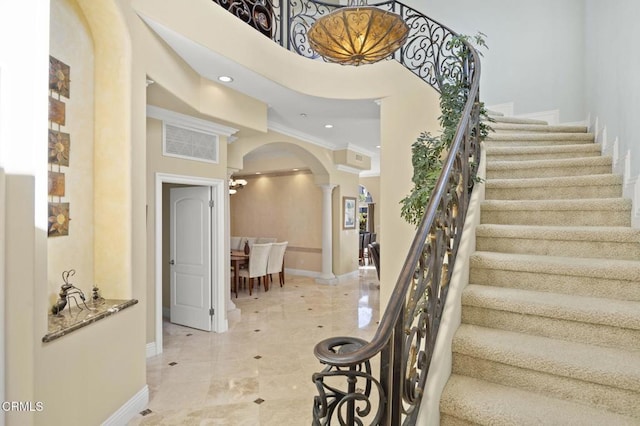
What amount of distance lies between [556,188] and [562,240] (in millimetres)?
666

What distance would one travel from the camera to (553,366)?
1512 mm

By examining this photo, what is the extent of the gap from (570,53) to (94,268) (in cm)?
648

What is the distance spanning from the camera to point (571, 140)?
3572 mm

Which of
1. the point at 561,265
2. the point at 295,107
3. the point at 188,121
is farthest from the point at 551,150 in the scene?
the point at 188,121

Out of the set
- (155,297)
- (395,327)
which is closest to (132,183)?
(155,297)

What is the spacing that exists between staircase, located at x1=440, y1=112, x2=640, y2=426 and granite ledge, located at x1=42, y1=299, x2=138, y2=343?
84.8 inches

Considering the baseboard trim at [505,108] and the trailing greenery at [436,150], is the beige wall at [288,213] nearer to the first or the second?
the baseboard trim at [505,108]

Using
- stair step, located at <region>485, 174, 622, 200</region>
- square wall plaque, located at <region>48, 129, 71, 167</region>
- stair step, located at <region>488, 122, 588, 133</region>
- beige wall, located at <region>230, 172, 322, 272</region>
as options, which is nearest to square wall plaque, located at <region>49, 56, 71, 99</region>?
square wall plaque, located at <region>48, 129, 71, 167</region>

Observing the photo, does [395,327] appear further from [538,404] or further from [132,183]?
[132,183]

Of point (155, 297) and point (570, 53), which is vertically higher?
point (570, 53)

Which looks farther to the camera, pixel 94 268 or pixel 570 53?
pixel 570 53

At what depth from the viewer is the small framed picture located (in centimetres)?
845

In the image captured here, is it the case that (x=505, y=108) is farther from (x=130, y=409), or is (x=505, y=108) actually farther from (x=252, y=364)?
(x=130, y=409)

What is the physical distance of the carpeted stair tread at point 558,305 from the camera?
5.25ft
